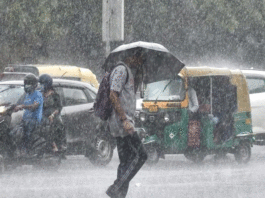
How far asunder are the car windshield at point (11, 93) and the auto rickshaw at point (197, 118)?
229cm

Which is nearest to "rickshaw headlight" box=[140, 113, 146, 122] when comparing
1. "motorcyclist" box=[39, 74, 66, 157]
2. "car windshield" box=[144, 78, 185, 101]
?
"car windshield" box=[144, 78, 185, 101]

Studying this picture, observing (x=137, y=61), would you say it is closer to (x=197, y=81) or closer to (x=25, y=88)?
(x=25, y=88)

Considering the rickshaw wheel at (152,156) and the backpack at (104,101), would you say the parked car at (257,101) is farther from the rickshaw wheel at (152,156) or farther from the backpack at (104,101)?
the backpack at (104,101)

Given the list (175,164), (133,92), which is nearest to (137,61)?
(133,92)

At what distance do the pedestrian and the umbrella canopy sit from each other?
1.17 m

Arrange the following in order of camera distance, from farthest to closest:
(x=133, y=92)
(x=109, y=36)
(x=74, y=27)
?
(x=74, y=27)
(x=109, y=36)
(x=133, y=92)

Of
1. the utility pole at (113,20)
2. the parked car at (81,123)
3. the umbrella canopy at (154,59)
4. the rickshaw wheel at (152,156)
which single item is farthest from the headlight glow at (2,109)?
the utility pole at (113,20)

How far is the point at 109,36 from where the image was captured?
50.0ft

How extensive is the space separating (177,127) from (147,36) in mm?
16556

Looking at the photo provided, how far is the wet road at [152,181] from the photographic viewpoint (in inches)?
314

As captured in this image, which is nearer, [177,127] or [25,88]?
[25,88]

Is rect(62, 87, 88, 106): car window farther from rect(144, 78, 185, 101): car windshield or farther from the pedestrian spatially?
the pedestrian

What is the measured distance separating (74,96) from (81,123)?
568 millimetres

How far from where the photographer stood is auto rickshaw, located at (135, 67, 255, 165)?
38.0 ft
